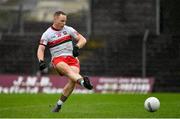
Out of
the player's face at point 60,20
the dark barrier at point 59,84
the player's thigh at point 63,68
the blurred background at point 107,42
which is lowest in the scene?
the dark barrier at point 59,84

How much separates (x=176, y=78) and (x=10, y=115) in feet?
62.2

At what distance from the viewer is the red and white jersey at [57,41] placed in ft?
57.0

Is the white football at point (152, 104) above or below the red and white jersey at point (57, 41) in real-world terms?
below

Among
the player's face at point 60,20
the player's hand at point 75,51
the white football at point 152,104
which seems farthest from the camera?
the player's face at point 60,20

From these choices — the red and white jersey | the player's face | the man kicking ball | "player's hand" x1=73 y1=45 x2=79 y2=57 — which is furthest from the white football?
the player's face

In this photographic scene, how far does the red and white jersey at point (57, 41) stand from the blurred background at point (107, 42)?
15050 mm

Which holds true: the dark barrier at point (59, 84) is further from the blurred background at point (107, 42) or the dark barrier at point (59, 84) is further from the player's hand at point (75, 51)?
the player's hand at point (75, 51)

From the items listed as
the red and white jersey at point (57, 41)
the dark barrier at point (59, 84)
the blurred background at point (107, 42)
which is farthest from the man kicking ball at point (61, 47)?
the blurred background at point (107, 42)

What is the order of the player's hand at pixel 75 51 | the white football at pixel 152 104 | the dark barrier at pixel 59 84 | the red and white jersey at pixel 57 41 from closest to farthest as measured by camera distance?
1. the white football at pixel 152 104
2. the player's hand at pixel 75 51
3. the red and white jersey at pixel 57 41
4. the dark barrier at pixel 59 84

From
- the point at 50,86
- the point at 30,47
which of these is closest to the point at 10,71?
the point at 30,47

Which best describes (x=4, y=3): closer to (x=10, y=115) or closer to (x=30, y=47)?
(x=30, y=47)

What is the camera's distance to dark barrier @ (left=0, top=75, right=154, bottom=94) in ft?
106

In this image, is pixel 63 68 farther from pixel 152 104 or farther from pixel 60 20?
pixel 152 104

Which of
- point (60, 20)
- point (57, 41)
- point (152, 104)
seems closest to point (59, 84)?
point (57, 41)
